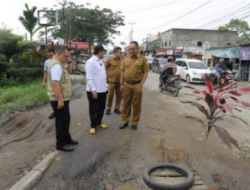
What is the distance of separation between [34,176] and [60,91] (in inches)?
47.9

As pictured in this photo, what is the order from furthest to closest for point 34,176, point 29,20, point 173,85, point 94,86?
1. point 29,20
2. point 173,85
3. point 94,86
4. point 34,176

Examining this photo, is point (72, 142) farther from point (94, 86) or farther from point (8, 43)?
point (8, 43)

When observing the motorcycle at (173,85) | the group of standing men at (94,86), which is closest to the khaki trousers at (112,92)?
the group of standing men at (94,86)

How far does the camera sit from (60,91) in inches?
146

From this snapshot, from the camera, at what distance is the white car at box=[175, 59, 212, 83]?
49.2 feet

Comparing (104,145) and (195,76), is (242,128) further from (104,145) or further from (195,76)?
(195,76)

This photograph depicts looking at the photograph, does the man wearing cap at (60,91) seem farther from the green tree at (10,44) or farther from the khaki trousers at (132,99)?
the green tree at (10,44)

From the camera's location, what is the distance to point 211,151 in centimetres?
428

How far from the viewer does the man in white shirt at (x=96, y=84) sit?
4648 mm

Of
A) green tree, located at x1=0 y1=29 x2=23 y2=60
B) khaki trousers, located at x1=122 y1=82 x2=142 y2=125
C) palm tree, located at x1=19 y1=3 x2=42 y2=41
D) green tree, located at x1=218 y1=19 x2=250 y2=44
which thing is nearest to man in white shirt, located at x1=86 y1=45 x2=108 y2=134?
khaki trousers, located at x1=122 y1=82 x2=142 y2=125

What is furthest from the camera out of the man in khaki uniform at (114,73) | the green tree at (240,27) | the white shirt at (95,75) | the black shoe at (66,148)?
the green tree at (240,27)

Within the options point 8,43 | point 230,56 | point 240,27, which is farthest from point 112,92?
point 240,27

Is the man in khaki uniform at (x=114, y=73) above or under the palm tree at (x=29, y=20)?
under

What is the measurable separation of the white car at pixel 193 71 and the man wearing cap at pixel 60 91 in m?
12.1
